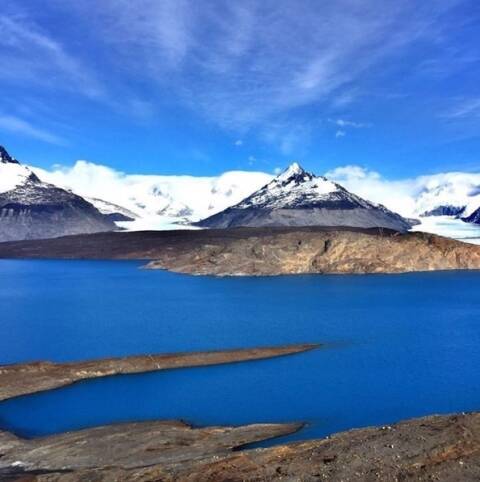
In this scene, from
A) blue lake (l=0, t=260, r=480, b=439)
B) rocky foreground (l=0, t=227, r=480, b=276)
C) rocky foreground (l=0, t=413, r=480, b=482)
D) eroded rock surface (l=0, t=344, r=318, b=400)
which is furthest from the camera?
rocky foreground (l=0, t=227, r=480, b=276)

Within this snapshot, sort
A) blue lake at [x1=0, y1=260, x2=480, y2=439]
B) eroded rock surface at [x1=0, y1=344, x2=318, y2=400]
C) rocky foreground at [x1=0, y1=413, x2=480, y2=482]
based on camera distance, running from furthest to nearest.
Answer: eroded rock surface at [x1=0, y1=344, x2=318, y2=400] < blue lake at [x1=0, y1=260, x2=480, y2=439] < rocky foreground at [x1=0, y1=413, x2=480, y2=482]

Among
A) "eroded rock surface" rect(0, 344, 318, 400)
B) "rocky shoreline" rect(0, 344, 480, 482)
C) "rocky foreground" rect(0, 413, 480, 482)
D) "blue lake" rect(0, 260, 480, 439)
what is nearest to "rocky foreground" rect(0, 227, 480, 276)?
"blue lake" rect(0, 260, 480, 439)

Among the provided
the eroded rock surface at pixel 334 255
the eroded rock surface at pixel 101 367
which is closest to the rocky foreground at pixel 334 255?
the eroded rock surface at pixel 334 255

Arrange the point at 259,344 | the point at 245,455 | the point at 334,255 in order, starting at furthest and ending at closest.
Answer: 1. the point at 334,255
2. the point at 259,344
3. the point at 245,455

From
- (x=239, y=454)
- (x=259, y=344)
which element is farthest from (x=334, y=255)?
(x=239, y=454)

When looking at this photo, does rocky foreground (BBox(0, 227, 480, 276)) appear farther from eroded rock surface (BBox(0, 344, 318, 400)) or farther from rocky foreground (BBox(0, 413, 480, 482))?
rocky foreground (BBox(0, 413, 480, 482))

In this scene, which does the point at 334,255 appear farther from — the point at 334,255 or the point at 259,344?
the point at 259,344
